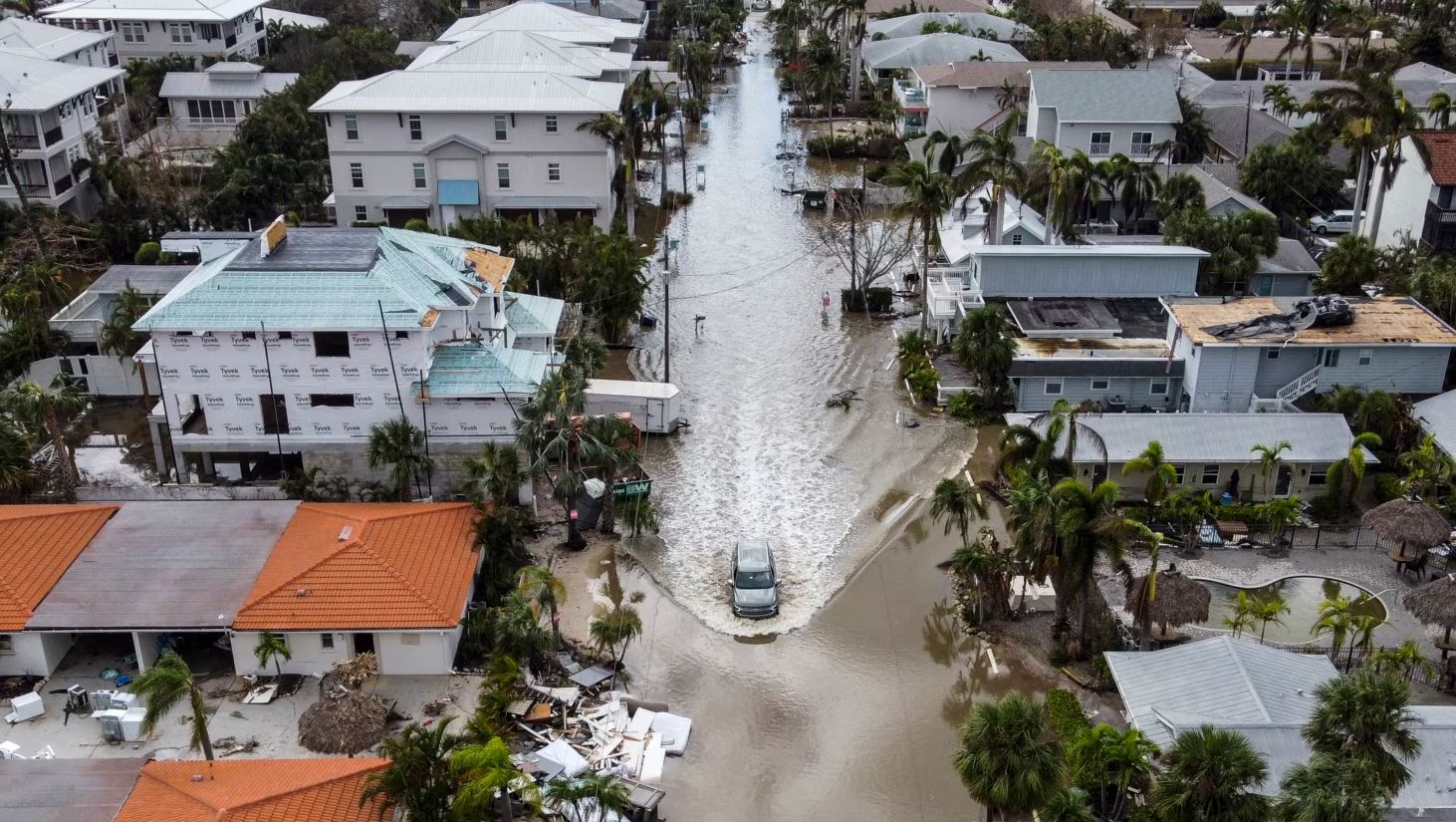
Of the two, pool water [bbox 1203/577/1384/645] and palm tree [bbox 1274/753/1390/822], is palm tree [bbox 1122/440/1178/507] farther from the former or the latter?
palm tree [bbox 1274/753/1390/822]

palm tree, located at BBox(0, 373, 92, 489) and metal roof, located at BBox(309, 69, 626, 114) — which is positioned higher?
metal roof, located at BBox(309, 69, 626, 114)

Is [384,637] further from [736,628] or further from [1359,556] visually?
[1359,556]

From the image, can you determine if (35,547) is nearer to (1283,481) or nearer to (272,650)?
(272,650)

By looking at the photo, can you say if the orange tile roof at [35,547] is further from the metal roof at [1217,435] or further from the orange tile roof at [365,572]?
the metal roof at [1217,435]

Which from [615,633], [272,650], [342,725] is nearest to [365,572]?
[272,650]

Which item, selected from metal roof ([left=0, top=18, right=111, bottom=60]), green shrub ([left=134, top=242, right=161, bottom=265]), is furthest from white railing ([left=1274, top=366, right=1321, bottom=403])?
metal roof ([left=0, top=18, right=111, bottom=60])

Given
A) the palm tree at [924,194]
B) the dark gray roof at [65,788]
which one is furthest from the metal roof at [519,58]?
the dark gray roof at [65,788]

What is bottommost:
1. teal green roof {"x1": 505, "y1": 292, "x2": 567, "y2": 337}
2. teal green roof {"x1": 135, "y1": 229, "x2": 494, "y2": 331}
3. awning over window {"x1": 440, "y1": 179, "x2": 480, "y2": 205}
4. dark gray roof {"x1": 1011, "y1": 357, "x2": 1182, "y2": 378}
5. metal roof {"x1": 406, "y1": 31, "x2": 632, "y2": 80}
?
dark gray roof {"x1": 1011, "y1": 357, "x2": 1182, "y2": 378}
